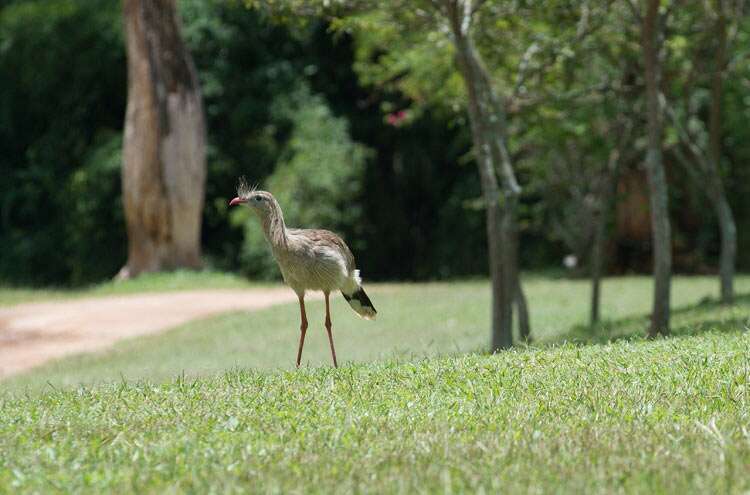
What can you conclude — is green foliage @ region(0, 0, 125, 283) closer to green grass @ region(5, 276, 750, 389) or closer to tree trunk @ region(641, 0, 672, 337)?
green grass @ region(5, 276, 750, 389)

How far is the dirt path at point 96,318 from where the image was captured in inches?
596

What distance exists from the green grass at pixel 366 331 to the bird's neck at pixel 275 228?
295 centimetres

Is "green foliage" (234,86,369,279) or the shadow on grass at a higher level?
"green foliage" (234,86,369,279)

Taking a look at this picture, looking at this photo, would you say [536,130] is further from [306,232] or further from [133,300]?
[306,232]

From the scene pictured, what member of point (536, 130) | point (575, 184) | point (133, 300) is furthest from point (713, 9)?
point (133, 300)

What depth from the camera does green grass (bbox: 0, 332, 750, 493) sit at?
4.61 meters

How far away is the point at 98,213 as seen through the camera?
2477cm

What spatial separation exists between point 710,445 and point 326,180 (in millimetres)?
18847

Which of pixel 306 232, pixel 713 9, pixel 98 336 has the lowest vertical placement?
pixel 98 336

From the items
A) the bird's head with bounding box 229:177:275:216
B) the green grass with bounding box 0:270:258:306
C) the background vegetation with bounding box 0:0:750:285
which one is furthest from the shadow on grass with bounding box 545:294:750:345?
the green grass with bounding box 0:270:258:306

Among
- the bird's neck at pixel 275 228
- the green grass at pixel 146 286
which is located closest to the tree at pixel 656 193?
the bird's neck at pixel 275 228

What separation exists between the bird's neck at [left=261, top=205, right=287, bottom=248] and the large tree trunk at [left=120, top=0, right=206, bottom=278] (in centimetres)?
1447

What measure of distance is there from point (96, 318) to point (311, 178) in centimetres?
732

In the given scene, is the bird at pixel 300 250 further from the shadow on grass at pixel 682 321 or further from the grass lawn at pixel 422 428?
the shadow on grass at pixel 682 321
